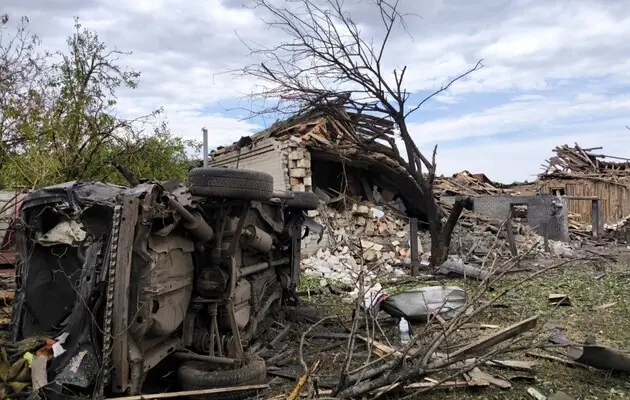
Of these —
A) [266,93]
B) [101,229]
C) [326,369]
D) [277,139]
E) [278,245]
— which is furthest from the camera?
[277,139]

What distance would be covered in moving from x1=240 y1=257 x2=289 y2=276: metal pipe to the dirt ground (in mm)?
885

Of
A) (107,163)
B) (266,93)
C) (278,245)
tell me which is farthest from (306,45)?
(278,245)

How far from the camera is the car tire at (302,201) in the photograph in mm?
6891

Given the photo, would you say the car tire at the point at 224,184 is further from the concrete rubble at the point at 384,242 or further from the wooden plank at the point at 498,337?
the concrete rubble at the point at 384,242

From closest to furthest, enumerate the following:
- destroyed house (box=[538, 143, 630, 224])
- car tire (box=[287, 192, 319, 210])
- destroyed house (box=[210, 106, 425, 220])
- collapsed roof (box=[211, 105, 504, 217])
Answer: car tire (box=[287, 192, 319, 210]), collapsed roof (box=[211, 105, 504, 217]), destroyed house (box=[210, 106, 425, 220]), destroyed house (box=[538, 143, 630, 224])

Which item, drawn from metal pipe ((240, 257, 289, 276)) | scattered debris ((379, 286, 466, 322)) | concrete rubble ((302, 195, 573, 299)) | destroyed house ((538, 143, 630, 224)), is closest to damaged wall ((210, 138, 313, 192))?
concrete rubble ((302, 195, 573, 299))

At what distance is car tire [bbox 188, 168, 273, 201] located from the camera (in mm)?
4250

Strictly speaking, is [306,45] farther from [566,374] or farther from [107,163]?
[566,374]

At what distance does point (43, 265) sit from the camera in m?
4.09

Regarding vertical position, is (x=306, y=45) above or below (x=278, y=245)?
above

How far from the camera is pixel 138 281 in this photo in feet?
11.7

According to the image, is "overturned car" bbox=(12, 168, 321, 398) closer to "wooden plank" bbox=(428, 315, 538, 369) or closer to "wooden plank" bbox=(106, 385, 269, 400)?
"wooden plank" bbox=(106, 385, 269, 400)

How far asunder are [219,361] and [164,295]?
0.79m

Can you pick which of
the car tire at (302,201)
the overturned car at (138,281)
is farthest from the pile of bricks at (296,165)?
the overturned car at (138,281)
